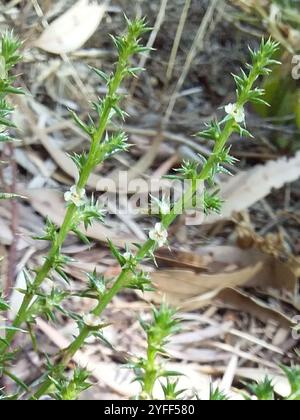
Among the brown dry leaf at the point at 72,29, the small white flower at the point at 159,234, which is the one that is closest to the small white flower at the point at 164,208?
the small white flower at the point at 159,234

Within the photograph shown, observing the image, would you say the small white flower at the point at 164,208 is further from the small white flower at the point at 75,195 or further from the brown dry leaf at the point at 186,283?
the brown dry leaf at the point at 186,283

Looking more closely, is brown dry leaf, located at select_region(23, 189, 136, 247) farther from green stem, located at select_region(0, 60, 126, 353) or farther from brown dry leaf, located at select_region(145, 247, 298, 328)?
green stem, located at select_region(0, 60, 126, 353)

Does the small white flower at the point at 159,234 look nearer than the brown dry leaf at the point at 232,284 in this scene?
Yes

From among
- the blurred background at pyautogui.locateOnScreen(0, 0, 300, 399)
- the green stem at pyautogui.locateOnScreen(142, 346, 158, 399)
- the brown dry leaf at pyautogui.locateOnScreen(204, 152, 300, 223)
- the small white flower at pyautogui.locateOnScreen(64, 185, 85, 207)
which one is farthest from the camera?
the brown dry leaf at pyautogui.locateOnScreen(204, 152, 300, 223)

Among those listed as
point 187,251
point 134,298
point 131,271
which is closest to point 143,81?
point 187,251

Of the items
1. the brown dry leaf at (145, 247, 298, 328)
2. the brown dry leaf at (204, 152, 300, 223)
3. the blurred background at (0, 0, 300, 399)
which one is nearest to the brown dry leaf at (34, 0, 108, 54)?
the blurred background at (0, 0, 300, 399)

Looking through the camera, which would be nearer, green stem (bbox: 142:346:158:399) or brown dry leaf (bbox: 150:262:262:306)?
green stem (bbox: 142:346:158:399)

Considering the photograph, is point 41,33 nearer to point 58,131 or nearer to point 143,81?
point 58,131

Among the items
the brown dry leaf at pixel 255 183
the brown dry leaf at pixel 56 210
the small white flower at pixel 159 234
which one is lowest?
the small white flower at pixel 159 234

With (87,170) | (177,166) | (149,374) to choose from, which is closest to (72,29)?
(177,166)
